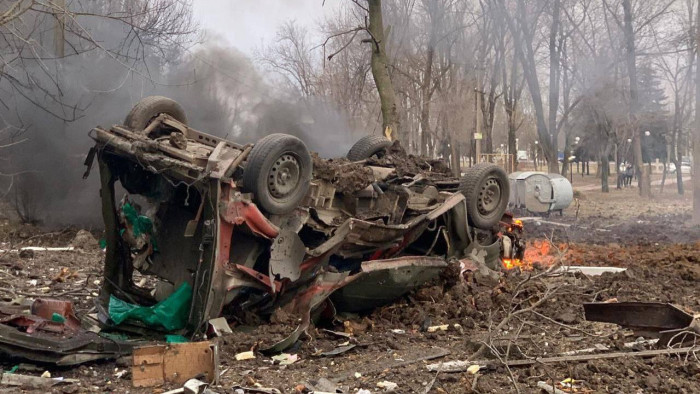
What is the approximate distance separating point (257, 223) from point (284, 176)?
1.61 feet

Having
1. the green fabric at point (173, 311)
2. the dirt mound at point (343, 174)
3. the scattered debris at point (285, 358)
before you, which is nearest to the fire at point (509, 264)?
the dirt mound at point (343, 174)

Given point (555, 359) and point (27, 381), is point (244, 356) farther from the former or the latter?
point (555, 359)

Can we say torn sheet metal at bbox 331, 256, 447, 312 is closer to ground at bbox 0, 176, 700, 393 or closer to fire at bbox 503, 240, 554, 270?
ground at bbox 0, 176, 700, 393

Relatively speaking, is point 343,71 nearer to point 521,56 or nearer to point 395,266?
point 521,56

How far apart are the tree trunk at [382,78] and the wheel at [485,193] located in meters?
6.87

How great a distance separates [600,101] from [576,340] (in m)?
23.2

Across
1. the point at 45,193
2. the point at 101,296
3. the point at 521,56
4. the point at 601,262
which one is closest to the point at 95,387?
the point at 101,296

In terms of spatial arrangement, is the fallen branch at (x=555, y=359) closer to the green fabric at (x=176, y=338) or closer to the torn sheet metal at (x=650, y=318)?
the torn sheet metal at (x=650, y=318)

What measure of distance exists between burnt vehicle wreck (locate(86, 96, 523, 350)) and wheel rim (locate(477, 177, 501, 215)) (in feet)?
0.43

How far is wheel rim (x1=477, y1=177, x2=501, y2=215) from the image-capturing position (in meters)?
7.64

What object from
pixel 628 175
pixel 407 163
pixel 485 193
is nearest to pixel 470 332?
pixel 485 193

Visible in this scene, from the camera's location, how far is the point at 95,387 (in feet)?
14.7

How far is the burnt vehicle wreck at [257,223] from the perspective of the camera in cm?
549

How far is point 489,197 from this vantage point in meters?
7.77
